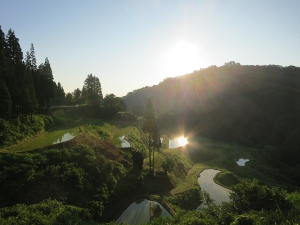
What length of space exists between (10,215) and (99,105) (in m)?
46.4

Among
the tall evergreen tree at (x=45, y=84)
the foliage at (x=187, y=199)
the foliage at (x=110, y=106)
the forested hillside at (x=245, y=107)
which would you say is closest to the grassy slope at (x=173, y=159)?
the foliage at (x=187, y=199)

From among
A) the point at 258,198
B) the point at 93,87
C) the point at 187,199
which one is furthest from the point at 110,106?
the point at 258,198

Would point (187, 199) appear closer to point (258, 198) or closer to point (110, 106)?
point (258, 198)

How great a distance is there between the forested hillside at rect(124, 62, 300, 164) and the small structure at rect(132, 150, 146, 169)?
51.7 m

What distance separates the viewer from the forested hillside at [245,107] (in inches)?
3095

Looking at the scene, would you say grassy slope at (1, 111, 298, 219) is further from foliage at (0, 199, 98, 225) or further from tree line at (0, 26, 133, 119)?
foliage at (0, 199, 98, 225)

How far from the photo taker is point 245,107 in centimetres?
9775

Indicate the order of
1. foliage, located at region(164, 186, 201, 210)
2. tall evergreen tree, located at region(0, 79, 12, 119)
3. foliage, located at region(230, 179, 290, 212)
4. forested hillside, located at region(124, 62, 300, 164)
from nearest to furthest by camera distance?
1. foliage, located at region(230, 179, 290, 212)
2. foliage, located at region(164, 186, 201, 210)
3. tall evergreen tree, located at region(0, 79, 12, 119)
4. forested hillside, located at region(124, 62, 300, 164)

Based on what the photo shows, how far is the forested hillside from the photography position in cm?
7862

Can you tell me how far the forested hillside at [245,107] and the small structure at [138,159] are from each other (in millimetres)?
51666

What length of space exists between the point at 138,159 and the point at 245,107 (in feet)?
273

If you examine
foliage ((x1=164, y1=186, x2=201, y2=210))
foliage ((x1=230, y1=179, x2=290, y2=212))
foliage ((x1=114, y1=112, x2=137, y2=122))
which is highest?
foliage ((x1=114, y1=112, x2=137, y2=122))

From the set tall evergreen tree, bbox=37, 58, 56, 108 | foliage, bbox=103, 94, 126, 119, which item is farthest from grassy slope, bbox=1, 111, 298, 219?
tall evergreen tree, bbox=37, 58, 56, 108

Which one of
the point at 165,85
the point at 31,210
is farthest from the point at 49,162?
the point at 165,85
